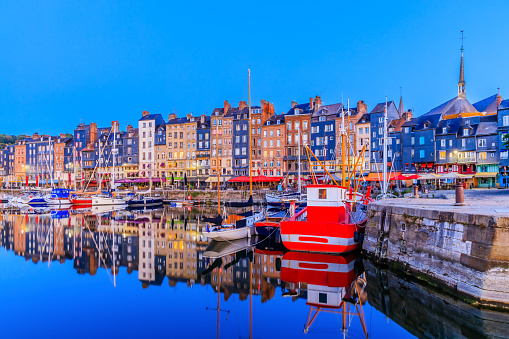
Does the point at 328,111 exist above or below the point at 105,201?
above

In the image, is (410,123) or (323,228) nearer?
(323,228)

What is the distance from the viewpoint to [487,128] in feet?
176

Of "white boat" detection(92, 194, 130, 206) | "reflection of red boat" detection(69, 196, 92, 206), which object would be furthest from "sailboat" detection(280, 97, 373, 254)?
"reflection of red boat" detection(69, 196, 92, 206)

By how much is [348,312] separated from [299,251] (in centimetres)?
748

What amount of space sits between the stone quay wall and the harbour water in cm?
56

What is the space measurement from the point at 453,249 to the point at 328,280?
5126 millimetres

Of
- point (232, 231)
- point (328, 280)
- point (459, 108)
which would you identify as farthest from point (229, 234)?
point (459, 108)

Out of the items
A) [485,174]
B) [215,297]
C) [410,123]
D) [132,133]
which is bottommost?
[215,297]

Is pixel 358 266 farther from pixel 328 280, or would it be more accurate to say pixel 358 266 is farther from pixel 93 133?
pixel 93 133

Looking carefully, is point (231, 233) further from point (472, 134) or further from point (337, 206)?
point (472, 134)

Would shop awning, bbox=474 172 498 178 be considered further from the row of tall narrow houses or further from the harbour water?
the harbour water

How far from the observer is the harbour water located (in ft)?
36.8

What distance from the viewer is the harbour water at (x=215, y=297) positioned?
11219 mm

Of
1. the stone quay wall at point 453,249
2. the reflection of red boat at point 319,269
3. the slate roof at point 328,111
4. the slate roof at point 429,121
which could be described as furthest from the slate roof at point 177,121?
the stone quay wall at point 453,249
